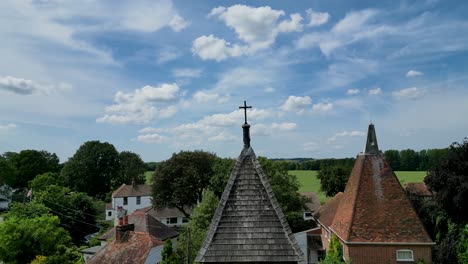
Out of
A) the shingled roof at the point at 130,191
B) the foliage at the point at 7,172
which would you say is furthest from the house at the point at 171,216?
the foliage at the point at 7,172

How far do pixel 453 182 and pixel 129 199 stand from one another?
Answer: 51661 millimetres

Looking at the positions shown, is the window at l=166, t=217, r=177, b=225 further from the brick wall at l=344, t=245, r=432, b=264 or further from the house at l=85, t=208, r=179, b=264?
the brick wall at l=344, t=245, r=432, b=264

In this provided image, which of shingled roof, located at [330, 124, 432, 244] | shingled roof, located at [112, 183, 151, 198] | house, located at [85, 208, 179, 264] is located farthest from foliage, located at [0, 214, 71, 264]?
shingled roof, located at [112, 183, 151, 198]

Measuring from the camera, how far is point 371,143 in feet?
82.4

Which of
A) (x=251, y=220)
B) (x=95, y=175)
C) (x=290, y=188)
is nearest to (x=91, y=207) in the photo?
(x=95, y=175)

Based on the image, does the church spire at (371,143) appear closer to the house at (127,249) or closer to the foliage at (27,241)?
the house at (127,249)

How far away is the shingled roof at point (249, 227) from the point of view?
9164mm

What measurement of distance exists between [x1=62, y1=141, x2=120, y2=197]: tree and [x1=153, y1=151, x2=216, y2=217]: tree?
2799 cm

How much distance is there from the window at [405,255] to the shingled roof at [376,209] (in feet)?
2.13

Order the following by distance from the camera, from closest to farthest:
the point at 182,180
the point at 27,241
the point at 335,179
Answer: the point at 27,241
the point at 182,180
the point at 335,179

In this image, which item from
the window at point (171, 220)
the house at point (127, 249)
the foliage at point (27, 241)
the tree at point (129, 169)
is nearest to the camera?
the house at point (127, 249)

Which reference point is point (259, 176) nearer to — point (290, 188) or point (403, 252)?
point (403, 252)

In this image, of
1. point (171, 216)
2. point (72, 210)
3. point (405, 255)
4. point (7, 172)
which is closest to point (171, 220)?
point (171, 216)

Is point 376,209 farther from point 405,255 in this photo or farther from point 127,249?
point 127,249
